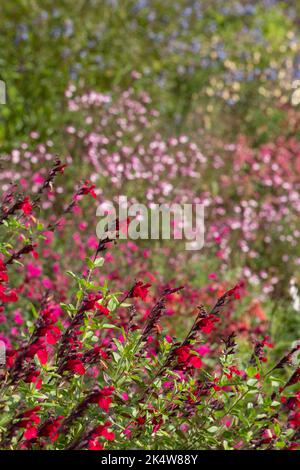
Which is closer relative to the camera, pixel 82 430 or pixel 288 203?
pixel 82 430

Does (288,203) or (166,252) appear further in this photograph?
(288,203)

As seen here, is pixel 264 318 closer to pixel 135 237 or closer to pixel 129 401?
pixel 135 237

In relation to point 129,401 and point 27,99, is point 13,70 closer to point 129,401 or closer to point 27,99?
point 27,99

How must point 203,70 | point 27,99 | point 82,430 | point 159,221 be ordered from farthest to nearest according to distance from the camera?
point 203,70, point 27,99, point 159,221, point 82,430

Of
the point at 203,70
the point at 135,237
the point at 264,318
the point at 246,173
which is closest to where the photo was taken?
the point at 264,318

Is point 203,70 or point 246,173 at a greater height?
point 203,70

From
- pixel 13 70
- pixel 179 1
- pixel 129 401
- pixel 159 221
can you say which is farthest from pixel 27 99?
pixel 129 401

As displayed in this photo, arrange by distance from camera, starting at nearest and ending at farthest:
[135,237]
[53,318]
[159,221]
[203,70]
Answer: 1. [53,318]
2. [135,237]
3. [159,221]
4. [203,70]

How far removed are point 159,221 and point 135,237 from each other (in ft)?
1.82

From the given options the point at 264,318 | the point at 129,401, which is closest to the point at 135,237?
the point at 264,318

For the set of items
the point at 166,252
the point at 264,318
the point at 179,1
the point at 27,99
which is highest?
the point at 179,1

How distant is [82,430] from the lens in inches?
97.0
